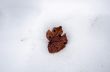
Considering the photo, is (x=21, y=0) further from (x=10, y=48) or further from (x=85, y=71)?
(x=85, y=71)

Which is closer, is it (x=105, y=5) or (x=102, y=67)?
(x=102, y=67)

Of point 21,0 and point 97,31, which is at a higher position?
point 21,0

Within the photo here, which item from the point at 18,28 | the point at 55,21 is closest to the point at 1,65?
the point at 18,28

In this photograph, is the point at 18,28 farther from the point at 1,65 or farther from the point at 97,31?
the point at 97,31

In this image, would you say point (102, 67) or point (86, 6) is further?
point (86, 6)

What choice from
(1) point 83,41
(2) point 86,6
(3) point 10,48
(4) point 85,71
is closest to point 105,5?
(2) point 86,6

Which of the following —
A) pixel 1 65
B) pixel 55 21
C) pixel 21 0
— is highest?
pixel 21 0
